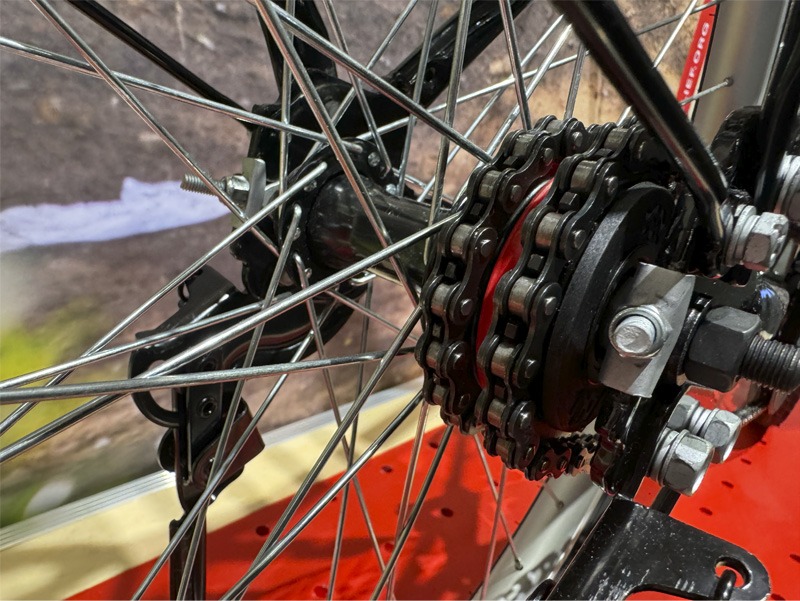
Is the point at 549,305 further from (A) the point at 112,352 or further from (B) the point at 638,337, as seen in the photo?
(A) the point at 112,352

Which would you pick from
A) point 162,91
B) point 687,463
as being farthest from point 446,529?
point 162,91

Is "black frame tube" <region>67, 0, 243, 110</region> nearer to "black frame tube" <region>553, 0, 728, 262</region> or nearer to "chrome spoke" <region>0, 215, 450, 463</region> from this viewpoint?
"chrome spoke" <region>0, 215, 450, 463</region>

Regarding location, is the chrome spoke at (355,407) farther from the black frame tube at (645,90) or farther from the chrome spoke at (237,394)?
the black frame tube at (645,90)

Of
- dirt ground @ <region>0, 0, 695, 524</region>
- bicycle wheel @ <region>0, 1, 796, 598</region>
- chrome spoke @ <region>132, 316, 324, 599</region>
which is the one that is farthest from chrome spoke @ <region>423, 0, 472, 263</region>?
dirt ground @ <region>0, 0, 695, 524</region>

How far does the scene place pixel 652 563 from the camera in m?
0.35

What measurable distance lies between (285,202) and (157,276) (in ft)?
1.06

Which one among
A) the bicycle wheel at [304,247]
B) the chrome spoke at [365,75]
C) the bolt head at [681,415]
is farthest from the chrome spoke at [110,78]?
the bolt head at [681,415]

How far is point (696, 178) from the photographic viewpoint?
1.00 feet

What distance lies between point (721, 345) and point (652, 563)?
4.8 inches

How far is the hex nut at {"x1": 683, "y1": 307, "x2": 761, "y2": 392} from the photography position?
0.33 m

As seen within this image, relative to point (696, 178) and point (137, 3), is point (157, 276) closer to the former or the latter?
point (137, 3)

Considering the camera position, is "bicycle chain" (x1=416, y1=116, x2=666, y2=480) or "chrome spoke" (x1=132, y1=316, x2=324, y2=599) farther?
"chrome spoke" (x1=132, y1=316, x2=324, y2=599)

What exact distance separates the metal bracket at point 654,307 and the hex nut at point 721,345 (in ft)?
0.06

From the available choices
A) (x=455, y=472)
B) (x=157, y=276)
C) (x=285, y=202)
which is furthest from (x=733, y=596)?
(x=157, y=276)
